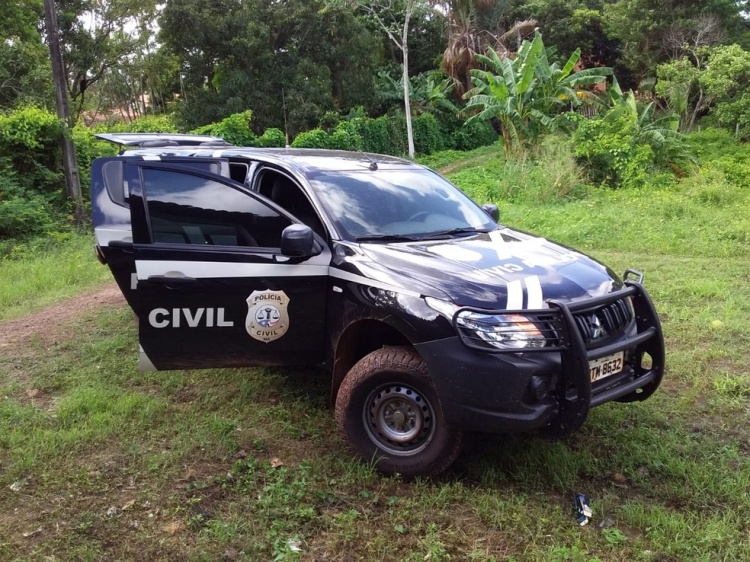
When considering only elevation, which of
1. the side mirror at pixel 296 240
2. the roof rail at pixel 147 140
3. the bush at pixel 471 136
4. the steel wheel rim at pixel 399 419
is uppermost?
the bush at pixel 471 136

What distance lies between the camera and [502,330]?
125 inches

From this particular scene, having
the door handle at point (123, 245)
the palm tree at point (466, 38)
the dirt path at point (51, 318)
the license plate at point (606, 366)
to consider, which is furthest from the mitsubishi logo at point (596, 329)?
the palm tree at point (466, 38)

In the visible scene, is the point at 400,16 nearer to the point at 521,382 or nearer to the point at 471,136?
the point at 471,136

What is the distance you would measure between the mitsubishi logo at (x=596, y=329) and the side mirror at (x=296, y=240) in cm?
168

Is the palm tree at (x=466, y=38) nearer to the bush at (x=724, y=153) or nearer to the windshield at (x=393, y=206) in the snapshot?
the bush at (x=724, y=153)

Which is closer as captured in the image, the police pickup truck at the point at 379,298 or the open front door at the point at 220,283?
the police pickup truck at the point at 379,298

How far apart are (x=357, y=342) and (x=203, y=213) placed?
4.51ft

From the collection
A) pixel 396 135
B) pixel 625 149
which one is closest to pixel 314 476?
pixel 625 149

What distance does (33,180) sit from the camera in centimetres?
1284

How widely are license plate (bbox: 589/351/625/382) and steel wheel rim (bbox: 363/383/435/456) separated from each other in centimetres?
89

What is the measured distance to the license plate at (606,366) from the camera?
338 cm

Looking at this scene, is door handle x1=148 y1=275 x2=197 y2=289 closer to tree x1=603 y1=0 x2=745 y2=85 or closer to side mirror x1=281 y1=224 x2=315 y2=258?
side mirror x1=281 y1=224 x2=315 y2=258

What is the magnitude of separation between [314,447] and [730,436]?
263 cm

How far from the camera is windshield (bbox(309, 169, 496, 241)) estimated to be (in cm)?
416
